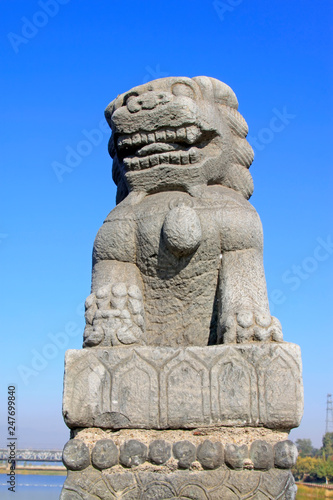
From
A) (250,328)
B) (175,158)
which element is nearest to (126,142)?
(175,158)

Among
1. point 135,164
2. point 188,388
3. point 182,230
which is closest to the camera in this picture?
point 188,388

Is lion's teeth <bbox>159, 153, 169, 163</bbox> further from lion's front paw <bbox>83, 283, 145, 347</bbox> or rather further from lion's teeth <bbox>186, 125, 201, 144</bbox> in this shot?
lion's front paw <bbox>83, 283, 145, 347</bbox>

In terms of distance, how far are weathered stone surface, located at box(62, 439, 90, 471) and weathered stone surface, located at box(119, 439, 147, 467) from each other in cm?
17

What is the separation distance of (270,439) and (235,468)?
0.72ft

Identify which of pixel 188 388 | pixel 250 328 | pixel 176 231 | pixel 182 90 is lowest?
pixel 188 388

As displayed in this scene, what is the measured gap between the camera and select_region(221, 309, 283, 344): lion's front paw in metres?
2.59

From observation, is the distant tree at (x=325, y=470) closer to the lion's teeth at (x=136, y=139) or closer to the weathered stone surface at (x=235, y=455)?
the weathered stone surface at (x=235, y=455)

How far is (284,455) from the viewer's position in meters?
2.38

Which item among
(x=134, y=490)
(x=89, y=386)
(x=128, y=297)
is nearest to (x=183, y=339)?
(x=128, y=297)

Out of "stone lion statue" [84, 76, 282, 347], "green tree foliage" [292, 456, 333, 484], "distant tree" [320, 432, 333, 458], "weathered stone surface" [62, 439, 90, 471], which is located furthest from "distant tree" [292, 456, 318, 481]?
"weathered stone surface" [62, 439, 90, 471]

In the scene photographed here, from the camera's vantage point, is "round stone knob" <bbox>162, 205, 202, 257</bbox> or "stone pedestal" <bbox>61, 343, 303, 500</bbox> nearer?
"stone pedestal" <bbox>61, 343, 303, 500</bbox>

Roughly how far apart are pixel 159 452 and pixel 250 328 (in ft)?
2.50

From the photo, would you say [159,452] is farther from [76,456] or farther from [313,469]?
[313,469]

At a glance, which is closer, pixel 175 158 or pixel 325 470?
pixel 175 158
